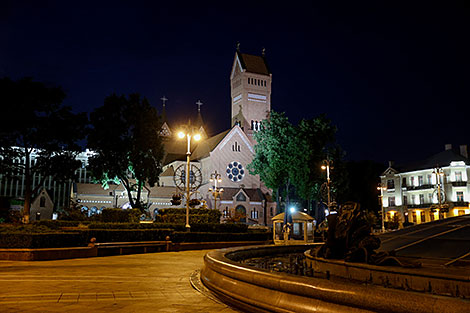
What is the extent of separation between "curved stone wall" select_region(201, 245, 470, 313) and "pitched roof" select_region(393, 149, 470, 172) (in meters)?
58.2

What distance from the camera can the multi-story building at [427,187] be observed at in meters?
54.5

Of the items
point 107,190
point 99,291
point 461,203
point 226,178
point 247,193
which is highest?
point 226,178

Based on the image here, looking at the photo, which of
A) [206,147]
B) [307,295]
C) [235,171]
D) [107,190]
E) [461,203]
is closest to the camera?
[307,295]

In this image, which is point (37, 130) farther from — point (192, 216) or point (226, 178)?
point (226, 178)

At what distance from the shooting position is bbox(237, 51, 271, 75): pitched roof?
8200 cm

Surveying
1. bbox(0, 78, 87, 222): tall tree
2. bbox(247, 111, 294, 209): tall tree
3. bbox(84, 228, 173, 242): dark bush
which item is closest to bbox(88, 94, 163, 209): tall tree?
bbox(0, 78, 87, 222): tall tree

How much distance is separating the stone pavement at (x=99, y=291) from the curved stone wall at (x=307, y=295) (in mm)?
440

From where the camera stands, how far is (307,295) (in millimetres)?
5285

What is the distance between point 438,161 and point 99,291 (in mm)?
61188

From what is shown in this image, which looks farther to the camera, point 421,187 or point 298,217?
point 421,187

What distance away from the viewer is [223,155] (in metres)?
65.2

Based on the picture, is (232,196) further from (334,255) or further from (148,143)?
(334,255)

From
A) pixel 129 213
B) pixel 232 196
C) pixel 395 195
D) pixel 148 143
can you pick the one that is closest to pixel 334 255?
pixel 129 213

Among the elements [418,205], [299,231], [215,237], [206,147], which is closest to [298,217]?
[299,231]
